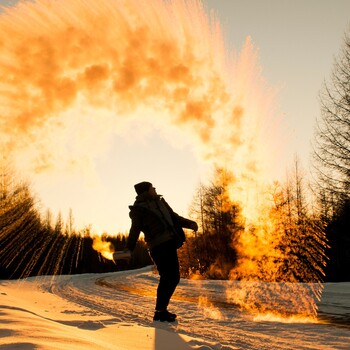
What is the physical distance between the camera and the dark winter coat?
5.32 metres

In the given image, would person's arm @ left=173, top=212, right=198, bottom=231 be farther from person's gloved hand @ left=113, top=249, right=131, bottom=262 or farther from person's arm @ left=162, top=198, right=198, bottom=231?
person's gloved hand @ left=113, top=249, right=131, bottom=262

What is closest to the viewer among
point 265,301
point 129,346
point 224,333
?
point 129,346

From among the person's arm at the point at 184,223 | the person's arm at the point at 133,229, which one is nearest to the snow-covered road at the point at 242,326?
the person's arm at the point at 133,229

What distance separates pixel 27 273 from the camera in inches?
1245

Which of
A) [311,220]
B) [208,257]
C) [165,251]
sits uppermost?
[311,220]

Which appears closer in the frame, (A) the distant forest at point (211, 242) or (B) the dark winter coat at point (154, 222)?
(B) the dark winter coat at point (154, 222)

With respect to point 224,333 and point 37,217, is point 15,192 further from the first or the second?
point 224,333

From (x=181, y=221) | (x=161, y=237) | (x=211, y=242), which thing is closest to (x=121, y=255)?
(x=161, y=237)

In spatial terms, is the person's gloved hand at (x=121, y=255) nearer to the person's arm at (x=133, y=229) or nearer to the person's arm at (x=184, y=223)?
the person's arm at (x=133, y=229)

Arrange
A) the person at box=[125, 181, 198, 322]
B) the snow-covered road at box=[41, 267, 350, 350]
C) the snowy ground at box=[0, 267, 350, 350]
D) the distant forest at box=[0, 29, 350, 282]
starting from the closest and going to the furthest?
the snowy ground at box=[0, 267, 350, 350]
the snow-covered road at box=[41, 267, 350, 350]
the person at box=[125, 181, 198, 322]
the distant forest at box=[0, 29, 350, 282]

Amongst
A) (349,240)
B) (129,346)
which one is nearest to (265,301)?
(129,346)

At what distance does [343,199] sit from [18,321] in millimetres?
21891

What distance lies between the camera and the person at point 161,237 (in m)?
5.32

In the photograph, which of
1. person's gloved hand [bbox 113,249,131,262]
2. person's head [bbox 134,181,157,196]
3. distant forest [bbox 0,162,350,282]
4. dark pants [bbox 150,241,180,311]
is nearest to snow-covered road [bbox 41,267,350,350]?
dark pants [bbox 150,241,180,311]
